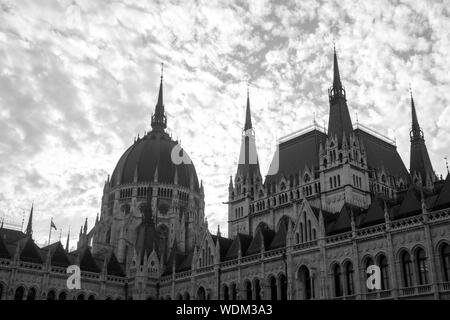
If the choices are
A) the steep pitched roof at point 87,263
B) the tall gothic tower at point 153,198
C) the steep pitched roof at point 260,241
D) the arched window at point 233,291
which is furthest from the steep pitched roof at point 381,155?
the tall gothic tower at point 153,198

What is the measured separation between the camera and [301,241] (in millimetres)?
51531

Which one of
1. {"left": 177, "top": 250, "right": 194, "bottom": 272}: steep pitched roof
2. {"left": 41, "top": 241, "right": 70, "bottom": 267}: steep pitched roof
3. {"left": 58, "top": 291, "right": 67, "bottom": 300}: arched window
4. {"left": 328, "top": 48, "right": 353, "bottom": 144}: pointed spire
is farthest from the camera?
{"left": 177, "top": 250, "right": 194, "bottom": 272}: steep pitched roof

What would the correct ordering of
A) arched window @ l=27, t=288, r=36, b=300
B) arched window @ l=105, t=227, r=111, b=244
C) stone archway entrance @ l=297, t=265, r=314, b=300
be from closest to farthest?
1. stone archway entrance @ l=297, t=265, r=314, b=300
2. arched window @ l=27, t=288, r=36, b=300
3. arched window @ l=105, t=227, r=111, b=244

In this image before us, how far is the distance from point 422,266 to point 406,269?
149cm

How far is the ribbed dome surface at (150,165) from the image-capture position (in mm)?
102750

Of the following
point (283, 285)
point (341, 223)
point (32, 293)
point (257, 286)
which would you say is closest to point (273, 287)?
point (283, 285)

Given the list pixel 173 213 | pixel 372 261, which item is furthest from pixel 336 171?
pixel 173 213

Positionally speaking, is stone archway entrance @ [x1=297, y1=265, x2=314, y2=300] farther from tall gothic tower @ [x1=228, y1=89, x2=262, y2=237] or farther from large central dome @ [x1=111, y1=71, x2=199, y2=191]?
large central dome @ [x1=111, y1=71, x2=199, y2=191]

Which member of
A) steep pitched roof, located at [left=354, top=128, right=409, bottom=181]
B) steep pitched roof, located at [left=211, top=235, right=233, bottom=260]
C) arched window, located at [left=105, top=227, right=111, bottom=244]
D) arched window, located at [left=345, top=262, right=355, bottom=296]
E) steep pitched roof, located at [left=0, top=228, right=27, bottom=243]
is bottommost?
arched window, located at [left=345, top=262, right=355, bottom=296]

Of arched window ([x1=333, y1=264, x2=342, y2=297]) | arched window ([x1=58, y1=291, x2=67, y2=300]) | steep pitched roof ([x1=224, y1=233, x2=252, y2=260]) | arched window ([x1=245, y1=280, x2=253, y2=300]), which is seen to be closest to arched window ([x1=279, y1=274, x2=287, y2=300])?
arched window ([x1=245, y1=280, x2=253, y2=300])

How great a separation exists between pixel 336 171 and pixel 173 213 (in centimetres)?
4407

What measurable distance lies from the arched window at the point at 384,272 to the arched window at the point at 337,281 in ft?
14.3

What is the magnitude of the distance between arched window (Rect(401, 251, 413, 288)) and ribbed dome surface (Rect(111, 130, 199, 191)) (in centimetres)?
6583

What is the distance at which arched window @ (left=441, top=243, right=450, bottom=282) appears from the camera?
39.7m
